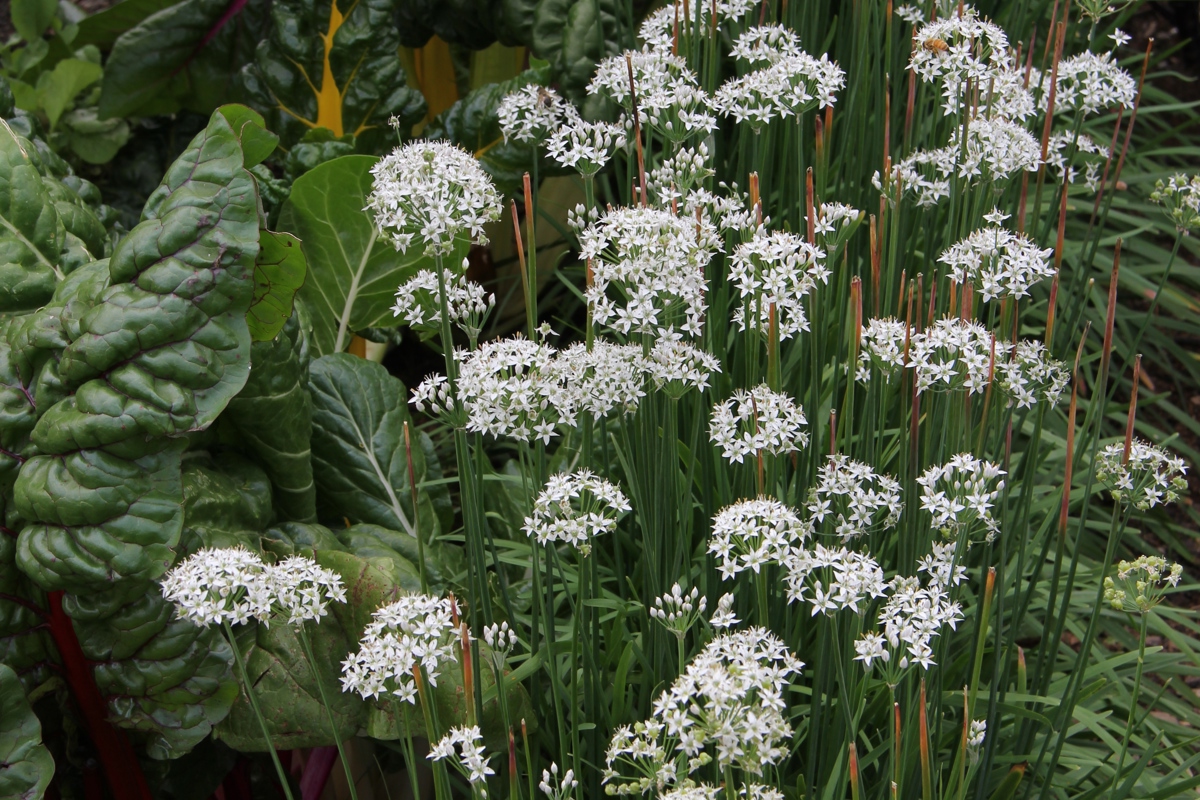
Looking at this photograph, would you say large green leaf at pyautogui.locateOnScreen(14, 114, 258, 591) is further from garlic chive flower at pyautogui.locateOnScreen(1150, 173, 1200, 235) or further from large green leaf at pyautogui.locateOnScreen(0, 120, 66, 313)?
garlic chive flower at pyautogui.locateOnScreen(1150, 173, 1200, 235)

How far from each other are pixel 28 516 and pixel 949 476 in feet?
5.20

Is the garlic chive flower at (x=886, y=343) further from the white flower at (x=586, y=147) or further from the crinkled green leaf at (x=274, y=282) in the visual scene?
the crinkled green leaf at (x=274, y=282)

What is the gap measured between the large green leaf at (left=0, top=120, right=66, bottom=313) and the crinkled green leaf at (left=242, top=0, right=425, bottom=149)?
1.15 meters

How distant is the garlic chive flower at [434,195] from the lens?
1.66 m

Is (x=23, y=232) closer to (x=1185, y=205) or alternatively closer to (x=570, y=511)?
(x=570, y=511)

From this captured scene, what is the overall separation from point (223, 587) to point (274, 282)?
876 millimetres

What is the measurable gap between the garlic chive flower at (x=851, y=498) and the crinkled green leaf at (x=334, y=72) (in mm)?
2080

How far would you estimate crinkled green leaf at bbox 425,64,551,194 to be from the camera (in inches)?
122

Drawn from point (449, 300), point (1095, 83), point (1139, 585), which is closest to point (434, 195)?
point (449, 300)

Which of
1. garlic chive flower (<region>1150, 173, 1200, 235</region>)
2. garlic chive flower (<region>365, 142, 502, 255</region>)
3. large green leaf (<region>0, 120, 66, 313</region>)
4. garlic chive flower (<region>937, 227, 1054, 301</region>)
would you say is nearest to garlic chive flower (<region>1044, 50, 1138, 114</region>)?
garlic chive flower (<region>1150, 173, 1200, 235</region>)

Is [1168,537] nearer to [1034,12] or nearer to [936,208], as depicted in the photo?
[936,208]

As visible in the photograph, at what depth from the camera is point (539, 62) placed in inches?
118

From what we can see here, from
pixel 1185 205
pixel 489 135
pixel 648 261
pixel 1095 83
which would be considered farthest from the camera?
pixel 489 135

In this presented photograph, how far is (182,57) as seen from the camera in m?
3.57
